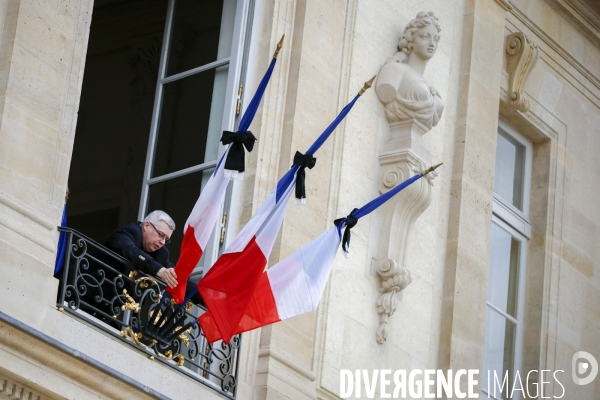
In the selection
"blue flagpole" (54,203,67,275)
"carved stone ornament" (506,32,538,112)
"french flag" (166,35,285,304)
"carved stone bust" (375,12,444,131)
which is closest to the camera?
"blue flagpole" (54,203,67,275)

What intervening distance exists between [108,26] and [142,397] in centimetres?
394

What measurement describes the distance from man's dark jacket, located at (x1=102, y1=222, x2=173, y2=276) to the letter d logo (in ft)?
11.2

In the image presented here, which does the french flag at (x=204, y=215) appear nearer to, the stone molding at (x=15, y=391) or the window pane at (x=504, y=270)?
the stone molding at (x=15, y=391)

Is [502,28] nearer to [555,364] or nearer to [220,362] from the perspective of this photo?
[555,364]

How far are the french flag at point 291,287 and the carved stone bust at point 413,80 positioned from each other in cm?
141

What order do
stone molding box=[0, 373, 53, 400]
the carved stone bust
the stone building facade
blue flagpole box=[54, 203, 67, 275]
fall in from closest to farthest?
stone molding box=[0, 373, 53, 400] < the stone building facade < blue flagpole box=[54, 203, 67, 275] < the carved stone bust

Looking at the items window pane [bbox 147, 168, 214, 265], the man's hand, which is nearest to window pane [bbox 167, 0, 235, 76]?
window pane [bbox 147, 168, 214, 265]

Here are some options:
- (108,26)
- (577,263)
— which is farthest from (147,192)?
(577,263)

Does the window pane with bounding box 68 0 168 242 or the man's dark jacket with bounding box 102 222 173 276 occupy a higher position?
the window pane with bounding box 68 0 168 242

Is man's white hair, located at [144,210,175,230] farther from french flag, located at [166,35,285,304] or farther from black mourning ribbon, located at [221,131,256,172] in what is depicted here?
black mourning ribbon, located at [221,131,256,172]

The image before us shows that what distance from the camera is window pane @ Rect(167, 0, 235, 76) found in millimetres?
8062

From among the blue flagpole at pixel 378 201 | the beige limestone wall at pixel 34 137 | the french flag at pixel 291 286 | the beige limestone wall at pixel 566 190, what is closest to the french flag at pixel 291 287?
the french flag at pixel 291 286

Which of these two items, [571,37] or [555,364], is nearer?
[555,364]

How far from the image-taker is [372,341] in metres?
7.98
